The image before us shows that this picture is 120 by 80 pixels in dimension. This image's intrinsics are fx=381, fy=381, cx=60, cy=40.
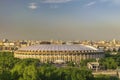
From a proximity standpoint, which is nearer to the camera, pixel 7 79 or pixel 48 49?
pixel 7 79

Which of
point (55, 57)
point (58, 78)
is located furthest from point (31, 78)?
point (55, 57)

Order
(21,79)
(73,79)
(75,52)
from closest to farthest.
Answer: (21,79), (73,79), (75,52)

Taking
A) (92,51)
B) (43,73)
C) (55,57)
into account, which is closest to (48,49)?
(55,57)

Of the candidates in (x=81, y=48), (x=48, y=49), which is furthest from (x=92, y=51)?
(x=48, y=49)

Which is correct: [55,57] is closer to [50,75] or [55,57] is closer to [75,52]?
[75,52]

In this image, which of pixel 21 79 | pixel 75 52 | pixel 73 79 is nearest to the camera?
pixel 21 79

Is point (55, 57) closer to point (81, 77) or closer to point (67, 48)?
point (67, 48)

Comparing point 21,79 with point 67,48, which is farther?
point 67,48

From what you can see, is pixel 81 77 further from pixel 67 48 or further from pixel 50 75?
pixel 67 48
